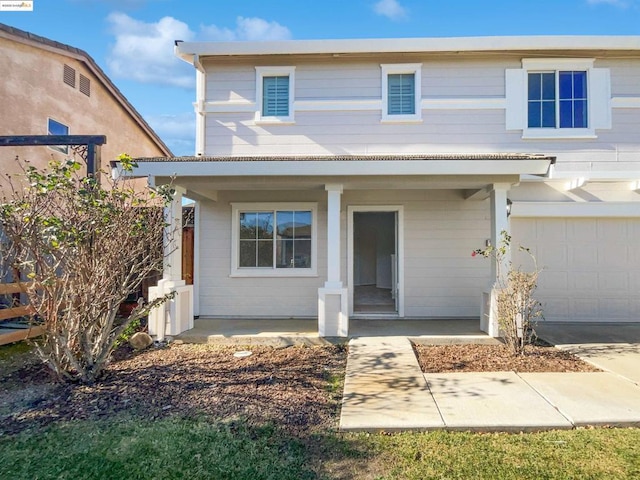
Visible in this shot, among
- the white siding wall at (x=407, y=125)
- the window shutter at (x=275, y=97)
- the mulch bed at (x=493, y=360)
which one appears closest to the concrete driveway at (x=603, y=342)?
the mulch bed at (x=493, y=360)

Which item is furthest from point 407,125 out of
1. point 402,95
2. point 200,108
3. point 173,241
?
point 173,241

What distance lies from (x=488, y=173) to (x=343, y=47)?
406cm

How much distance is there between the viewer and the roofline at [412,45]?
7711mm

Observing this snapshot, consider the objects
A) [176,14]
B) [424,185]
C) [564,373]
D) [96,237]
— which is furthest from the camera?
[176,14]

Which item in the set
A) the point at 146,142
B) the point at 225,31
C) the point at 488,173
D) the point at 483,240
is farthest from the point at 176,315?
the point at 146,142

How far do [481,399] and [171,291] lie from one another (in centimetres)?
475

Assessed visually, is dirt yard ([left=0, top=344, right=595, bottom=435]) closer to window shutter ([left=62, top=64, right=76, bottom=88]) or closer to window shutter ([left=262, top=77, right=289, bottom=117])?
window shutter ([left=262, top=77, right=289, bottom=117])

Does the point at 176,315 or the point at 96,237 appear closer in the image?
the point at 96,237

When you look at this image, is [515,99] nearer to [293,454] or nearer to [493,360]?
[493,360]

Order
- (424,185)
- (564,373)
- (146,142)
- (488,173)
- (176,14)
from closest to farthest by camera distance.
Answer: (564,373) → (488,173) → (424,185) → (176,14) → (146,142)

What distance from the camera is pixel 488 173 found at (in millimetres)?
6090

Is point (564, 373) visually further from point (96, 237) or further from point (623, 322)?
point (96, 237)

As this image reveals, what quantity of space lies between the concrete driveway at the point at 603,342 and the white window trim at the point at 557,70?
3.77 meters

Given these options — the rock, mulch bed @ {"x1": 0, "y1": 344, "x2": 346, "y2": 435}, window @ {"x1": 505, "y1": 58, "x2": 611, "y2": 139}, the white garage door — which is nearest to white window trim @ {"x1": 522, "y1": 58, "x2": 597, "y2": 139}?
window @ {"x1": 505, "y1": 58, "x2": 611, "y2": 139}
